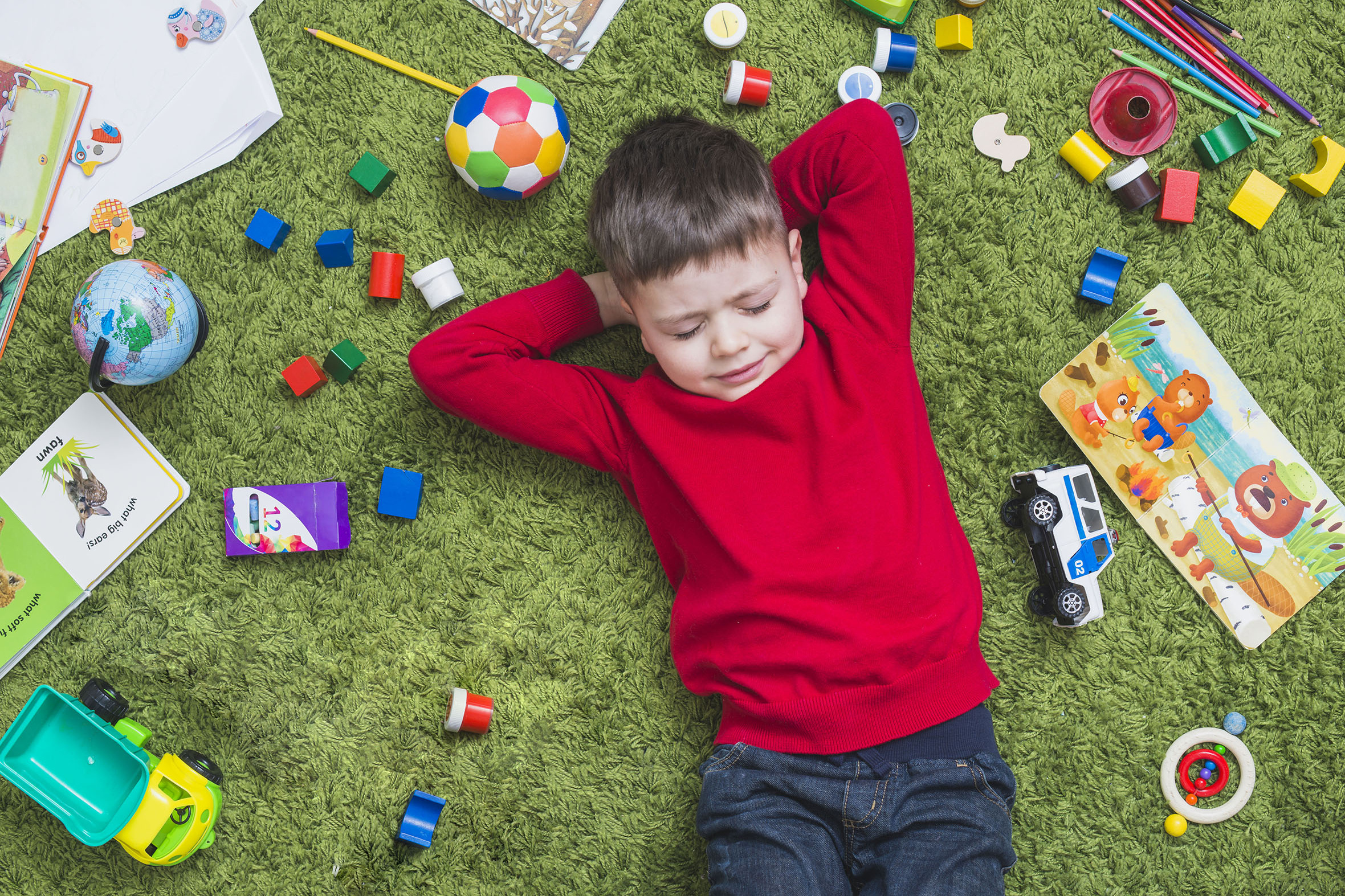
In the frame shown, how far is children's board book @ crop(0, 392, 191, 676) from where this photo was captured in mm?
1207

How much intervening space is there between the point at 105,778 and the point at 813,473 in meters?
1.02

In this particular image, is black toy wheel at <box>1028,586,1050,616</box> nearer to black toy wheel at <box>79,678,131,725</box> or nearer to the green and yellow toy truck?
the green and yellow toy truck

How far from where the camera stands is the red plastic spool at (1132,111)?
1.18 m

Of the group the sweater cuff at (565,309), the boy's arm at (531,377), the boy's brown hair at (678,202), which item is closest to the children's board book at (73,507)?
the boy's arm at (531,377)

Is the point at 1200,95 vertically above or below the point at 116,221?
above

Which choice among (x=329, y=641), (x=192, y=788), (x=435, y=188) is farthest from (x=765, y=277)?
(x=192, y=788)

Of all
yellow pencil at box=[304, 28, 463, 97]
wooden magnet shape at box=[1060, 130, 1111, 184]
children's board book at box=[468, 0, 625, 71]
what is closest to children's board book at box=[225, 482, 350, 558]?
yellow pencil at box=[304, 28, 463, 97]

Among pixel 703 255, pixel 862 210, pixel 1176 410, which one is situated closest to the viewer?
pixel 703 255

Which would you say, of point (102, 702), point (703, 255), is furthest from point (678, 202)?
point (102, 702)

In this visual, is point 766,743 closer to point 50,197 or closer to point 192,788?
point 192,788

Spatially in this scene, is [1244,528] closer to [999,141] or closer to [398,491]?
[999,141]

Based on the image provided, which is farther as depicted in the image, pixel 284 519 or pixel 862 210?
pixel 284 519

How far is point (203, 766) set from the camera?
118cm

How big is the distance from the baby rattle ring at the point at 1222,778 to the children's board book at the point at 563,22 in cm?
128
